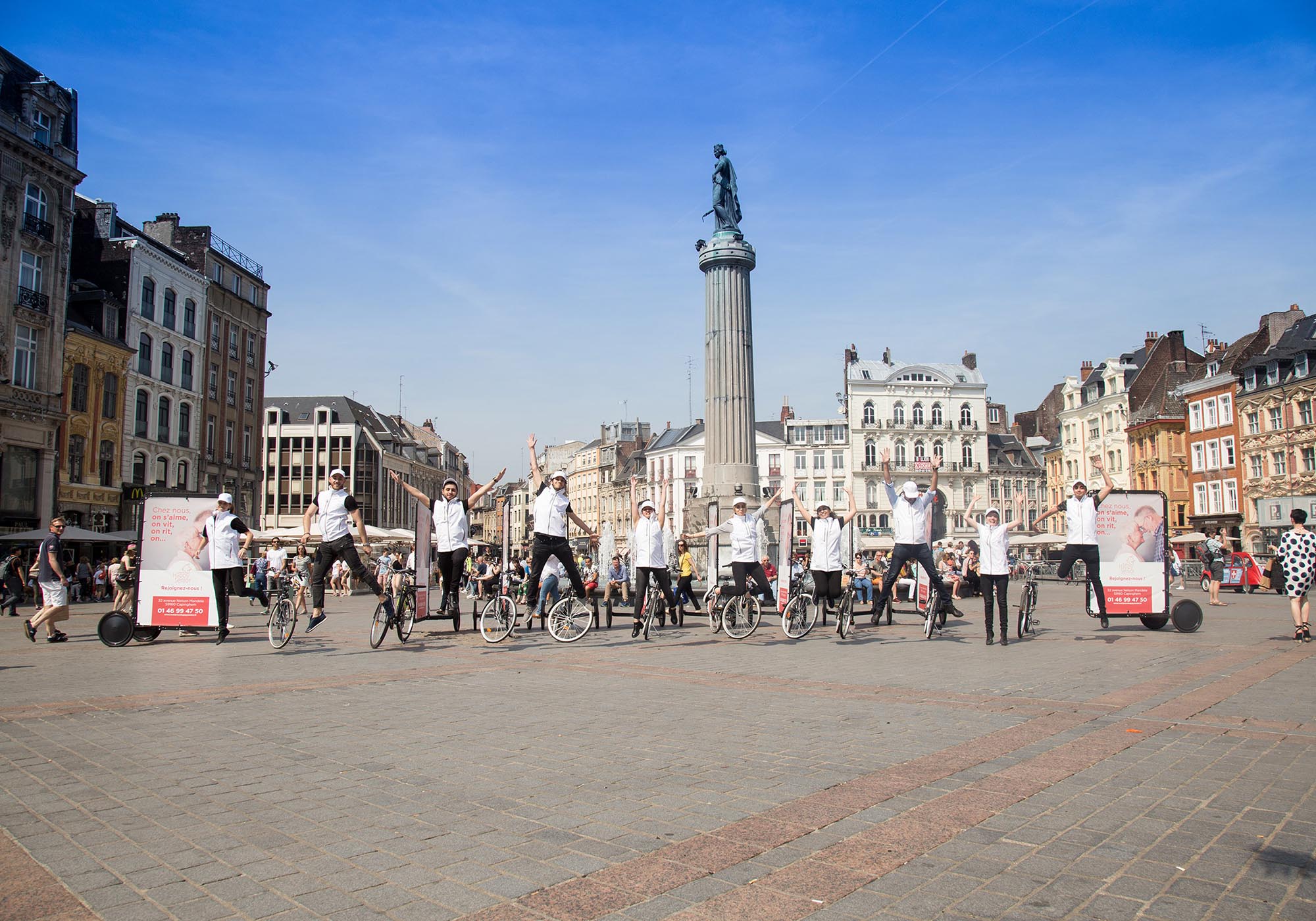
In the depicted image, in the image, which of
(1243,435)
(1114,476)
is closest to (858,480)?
(1114,476)

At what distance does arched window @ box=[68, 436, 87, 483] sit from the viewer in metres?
37.7

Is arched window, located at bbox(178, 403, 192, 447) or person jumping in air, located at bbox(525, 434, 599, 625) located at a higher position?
arched window, located at bbox(178, 403, 192, 447)

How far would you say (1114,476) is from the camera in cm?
7319

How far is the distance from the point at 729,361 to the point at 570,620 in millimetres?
24120

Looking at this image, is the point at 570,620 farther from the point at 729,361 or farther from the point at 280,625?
the point at 729,361

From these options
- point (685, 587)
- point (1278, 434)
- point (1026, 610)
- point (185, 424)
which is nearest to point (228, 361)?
point (185, 424)

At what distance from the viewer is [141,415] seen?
4316 centimetres

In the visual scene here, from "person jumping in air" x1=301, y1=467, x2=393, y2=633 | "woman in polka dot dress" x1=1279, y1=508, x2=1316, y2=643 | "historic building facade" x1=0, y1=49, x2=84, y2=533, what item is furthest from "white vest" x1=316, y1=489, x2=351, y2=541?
"historic building facade" x1=0, y1=49, x2=84, y2=533

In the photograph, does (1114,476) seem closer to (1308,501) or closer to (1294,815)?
(1308,501)

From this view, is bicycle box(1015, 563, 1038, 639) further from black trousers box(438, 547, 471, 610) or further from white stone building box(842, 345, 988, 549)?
white stone building box(842, 345, 988, 549)

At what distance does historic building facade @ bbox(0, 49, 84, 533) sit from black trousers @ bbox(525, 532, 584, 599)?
28.0 m

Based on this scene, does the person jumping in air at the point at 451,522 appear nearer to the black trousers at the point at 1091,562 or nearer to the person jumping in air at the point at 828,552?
the person jumping in air at the point at 828,552

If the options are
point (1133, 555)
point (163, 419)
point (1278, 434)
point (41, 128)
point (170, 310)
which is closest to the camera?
point (1133, 555)

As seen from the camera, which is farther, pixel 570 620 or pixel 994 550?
pixel 994 550
